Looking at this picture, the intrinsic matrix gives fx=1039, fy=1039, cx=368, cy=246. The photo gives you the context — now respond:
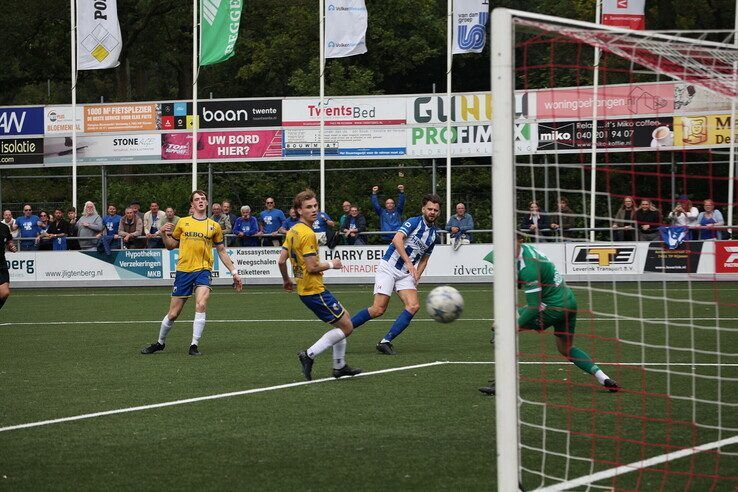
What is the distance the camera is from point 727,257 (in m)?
21.7

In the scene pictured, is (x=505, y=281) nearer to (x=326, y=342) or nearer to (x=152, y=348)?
(x=326, y=342)

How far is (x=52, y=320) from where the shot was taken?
17594 millimetres

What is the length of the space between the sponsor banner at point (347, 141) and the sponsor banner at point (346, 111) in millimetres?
190

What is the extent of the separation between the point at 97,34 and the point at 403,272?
16.6m

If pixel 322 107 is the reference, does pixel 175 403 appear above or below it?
below

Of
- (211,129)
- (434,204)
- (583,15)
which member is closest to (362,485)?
(434,204)

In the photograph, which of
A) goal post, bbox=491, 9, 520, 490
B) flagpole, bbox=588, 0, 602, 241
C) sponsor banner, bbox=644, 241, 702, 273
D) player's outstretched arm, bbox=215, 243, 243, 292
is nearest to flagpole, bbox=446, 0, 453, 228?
flagpole, bbox=588, 0, 602, 241

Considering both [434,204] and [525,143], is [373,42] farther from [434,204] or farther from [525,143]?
[434,204]

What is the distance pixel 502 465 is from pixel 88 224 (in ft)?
70.6

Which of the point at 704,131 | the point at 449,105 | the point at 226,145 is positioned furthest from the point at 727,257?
the point at 226,145

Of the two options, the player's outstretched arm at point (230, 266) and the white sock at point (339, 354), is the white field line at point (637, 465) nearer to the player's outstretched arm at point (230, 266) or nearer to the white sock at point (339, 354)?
the white sock at point (339, 354)

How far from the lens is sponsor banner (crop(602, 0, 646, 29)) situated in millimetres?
24828

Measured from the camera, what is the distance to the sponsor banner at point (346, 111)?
90.5ft

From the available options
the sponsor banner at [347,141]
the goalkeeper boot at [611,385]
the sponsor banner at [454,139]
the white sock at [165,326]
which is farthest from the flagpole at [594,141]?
the sponsor banner at [347,141]
